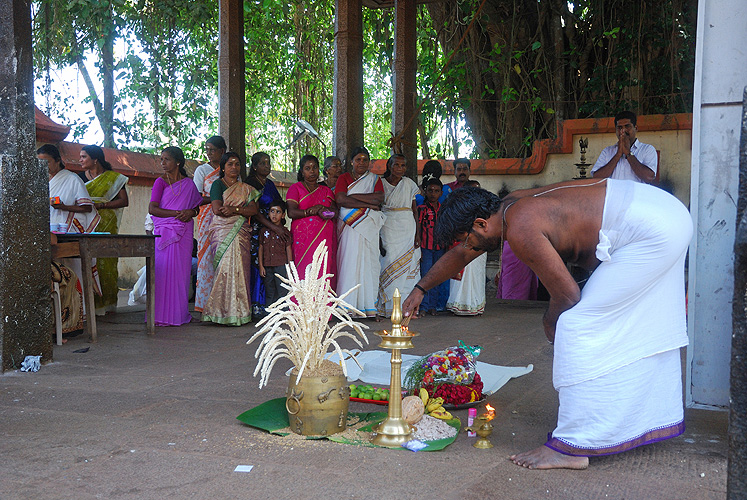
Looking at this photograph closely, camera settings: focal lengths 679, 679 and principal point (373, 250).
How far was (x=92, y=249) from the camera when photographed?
585cm

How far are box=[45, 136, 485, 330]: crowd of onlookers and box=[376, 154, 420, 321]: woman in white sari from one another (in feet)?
0.04

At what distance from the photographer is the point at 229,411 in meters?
3.76

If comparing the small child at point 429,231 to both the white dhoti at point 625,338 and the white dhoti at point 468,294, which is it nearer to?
the white dhoti at point 468,294

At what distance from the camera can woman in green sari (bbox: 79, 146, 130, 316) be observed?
7453 millimetres

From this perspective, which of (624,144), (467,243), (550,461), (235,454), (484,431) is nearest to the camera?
(550,461)

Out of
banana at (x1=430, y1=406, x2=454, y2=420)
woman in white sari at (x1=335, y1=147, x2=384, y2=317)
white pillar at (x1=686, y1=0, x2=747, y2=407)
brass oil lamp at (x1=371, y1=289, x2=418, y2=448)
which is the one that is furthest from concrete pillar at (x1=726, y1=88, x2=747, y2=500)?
woman in white sari at (x1=335, y1=147, x2=384, y2=317)

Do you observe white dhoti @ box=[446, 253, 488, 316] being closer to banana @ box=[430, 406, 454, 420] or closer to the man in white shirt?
the man in white shirt

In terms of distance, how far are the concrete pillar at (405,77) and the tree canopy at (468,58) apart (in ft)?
4.70

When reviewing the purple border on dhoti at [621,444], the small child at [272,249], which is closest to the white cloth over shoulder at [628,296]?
the purple border on dhoti at [621,444]

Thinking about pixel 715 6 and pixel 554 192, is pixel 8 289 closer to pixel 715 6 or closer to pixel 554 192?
pixel 554 192

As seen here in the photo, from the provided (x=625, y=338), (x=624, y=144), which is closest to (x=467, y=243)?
(x=625, y=338)

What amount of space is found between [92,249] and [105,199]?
180 centimetres

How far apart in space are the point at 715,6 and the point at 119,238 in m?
Result: 4.89

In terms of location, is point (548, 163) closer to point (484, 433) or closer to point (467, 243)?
point (467, 243)
